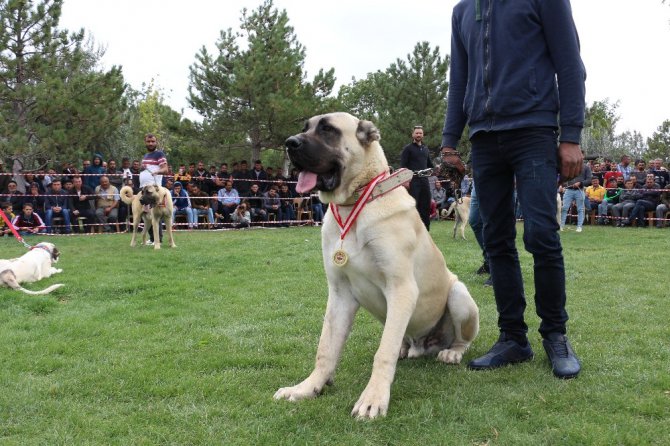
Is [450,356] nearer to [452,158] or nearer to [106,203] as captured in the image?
[452,158]

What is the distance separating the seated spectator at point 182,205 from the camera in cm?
1542

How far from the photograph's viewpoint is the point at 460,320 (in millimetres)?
3244

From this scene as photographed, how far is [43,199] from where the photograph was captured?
44.6 feet

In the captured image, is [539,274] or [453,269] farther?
[453,269]

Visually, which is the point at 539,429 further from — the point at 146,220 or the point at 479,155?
the point at 146,220

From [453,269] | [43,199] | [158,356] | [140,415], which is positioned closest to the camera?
[140,415]

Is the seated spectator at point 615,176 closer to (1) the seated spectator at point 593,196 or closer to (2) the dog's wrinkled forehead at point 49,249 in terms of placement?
(1) the seated spectator at point 593,196

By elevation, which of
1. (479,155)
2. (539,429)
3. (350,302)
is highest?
(479,155)

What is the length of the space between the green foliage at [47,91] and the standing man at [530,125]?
45.1 feet

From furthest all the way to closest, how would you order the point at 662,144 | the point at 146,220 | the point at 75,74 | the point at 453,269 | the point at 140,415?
the point at 662,144, the point at 75,74, the point at 146,220, the point at 453,269, the point at 140,415

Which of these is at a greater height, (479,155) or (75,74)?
(75,74)

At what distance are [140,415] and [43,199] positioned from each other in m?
12.9

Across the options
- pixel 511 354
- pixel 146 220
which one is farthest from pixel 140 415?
pixel 146 220

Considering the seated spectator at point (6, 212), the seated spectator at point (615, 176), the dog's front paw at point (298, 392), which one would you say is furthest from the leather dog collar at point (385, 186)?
the seated spectator at point (615, 176)
